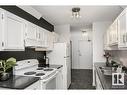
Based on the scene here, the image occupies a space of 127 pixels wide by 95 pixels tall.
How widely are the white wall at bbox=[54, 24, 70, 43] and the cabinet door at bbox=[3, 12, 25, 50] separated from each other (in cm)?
294

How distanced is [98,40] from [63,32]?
55.7 inches

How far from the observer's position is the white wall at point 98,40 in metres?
4.61

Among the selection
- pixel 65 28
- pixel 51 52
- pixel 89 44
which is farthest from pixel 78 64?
pixel 51 52

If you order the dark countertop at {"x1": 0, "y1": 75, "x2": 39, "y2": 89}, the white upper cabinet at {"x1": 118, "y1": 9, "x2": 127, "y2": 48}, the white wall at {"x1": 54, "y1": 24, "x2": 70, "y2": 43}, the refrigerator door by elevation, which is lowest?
the dark countertop at {"x1": 0, "y1": 75, "x2": 39, "y2": 89}

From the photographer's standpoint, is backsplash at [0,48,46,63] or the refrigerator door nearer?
backsplash at [0,48,46,63]

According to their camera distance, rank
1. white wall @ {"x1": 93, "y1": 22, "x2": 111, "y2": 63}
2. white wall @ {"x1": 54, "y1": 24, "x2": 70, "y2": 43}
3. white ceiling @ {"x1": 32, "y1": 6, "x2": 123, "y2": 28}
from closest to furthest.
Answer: white ceiling @ {"x1": 32, "y1": 6, "x2": 123, "y2": 28} → white wall @ {"x1": 93, "y1": 22, "x2": 111, "y2": 63} → white wall @ {"x1": 54, "y1": 24, "x2": 70, "y2": 43}

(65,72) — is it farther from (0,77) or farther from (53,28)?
(0,77)

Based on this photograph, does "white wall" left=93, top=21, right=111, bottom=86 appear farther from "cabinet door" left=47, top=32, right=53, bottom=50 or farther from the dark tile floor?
"cabinet door" left=47, top=32, right=53, bottom=50

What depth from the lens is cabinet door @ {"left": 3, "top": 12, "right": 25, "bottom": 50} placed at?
1.73 m

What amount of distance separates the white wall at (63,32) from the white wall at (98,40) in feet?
3.44

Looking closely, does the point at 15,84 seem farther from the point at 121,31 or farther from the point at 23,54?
the point at 121,31

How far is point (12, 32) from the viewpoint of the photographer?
1.93 meters

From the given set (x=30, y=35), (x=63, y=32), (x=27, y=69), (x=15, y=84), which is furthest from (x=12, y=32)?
(x=63, y=32)

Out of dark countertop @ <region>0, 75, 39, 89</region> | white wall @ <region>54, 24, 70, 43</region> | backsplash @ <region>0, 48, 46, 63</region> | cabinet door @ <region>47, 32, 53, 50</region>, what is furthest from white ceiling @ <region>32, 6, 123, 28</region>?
dark countertop @ <region>0, 75, 39, 89</region>
